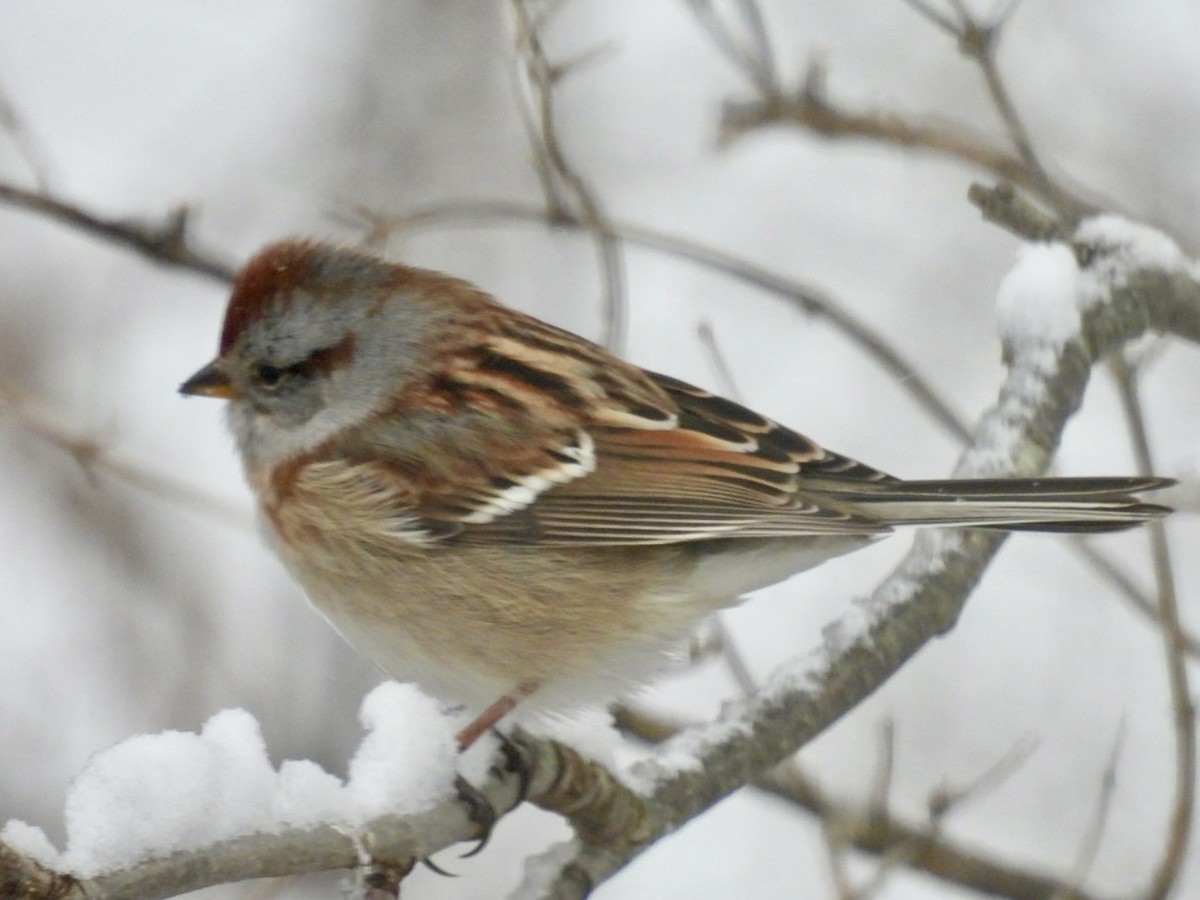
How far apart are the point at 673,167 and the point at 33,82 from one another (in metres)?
3.08

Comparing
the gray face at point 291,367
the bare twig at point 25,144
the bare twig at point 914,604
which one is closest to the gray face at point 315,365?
the gray face at point 291,367

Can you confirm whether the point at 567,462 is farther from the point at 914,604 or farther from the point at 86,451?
the point at 86,451

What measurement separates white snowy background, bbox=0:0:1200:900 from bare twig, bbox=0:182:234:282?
0.65 m

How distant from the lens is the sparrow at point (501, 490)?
122 inches

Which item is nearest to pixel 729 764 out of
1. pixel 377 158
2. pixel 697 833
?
pixel 697 833

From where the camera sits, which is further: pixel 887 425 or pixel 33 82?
pixel 33 82

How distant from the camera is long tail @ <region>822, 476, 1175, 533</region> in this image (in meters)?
2.74

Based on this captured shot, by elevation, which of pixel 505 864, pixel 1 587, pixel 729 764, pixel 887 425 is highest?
pixel 887 425

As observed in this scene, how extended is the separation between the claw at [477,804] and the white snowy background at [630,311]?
234 centimetres

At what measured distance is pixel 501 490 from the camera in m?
3.21

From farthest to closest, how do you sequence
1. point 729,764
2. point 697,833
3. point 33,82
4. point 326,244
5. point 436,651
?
point 33,82 → point 697,833 → point 326,244 → point 436,651 → point 729,764

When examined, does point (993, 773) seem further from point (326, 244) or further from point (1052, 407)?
point (326, 244)

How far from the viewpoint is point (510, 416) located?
3.27 meters

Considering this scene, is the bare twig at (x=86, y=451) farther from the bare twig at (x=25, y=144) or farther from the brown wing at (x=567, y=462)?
the brown wing at (x=567, y=462)
